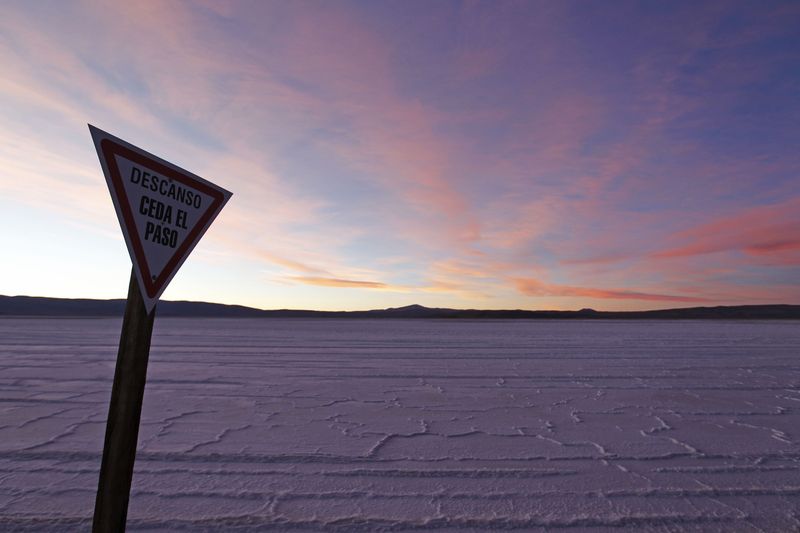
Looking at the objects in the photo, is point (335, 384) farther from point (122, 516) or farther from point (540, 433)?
point (122, 516)

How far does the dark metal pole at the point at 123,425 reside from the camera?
195cm

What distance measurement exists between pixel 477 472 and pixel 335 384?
4.38 m

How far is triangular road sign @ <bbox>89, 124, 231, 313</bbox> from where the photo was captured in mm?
1848

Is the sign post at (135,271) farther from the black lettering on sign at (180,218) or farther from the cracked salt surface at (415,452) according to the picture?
the cracked salt surface at (415,452)

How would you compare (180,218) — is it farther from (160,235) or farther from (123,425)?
(123,425)

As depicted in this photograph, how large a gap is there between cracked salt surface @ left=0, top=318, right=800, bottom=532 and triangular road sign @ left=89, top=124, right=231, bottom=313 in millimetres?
1772

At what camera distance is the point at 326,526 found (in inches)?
113

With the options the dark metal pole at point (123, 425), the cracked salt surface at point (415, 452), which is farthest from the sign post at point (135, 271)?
the cracked salt surface at point (415, 452)

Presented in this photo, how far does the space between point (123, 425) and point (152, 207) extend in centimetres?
93

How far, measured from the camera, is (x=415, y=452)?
425 centimetres

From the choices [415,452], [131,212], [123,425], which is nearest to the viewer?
[131,212]

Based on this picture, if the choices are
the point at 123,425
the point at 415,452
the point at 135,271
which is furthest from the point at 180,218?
the point at 415,452

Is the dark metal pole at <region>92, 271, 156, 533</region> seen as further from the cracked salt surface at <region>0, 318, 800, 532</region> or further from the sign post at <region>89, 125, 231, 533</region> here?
the cracked salt surface at <region>0, 318, 800, 532</region>

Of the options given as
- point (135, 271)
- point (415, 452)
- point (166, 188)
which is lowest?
point (415, 452)
